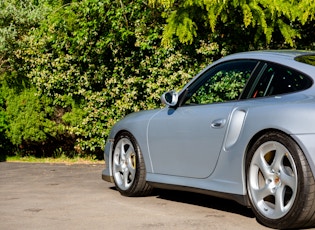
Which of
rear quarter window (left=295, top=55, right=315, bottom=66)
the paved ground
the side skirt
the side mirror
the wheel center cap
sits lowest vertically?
the paved ground

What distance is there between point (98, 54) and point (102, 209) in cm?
689

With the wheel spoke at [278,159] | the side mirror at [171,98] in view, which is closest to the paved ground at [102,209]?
Result: the wheel spoke at [278,159]

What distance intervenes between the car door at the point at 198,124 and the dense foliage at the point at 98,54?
12.7 ft

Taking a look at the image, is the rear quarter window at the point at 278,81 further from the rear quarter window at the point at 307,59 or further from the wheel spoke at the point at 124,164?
the wheel spoke at the point at 124,164

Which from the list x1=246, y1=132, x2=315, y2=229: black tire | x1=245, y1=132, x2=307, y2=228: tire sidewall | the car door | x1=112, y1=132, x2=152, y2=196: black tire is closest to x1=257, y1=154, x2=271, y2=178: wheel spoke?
x1=246, y1=132, x2=315, y2=229: black tire

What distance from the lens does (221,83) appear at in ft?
23.8

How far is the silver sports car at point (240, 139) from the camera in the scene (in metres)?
5.87

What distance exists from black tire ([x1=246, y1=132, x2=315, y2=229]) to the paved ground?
231mm

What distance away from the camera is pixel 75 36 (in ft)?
45.3

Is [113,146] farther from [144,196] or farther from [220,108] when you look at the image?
[220,108]

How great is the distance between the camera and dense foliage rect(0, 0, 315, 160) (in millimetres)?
12359

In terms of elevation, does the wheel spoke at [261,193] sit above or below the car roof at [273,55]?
below

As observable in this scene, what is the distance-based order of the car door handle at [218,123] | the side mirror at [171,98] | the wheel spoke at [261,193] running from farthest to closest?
the side mirror at [171,98] → the car door handle at [218,123] → the wheel spoke at [261,193]

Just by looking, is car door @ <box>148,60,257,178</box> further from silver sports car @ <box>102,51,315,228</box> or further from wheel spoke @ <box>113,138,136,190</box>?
wheel spoke @ <box>113,138,136,190</box>
